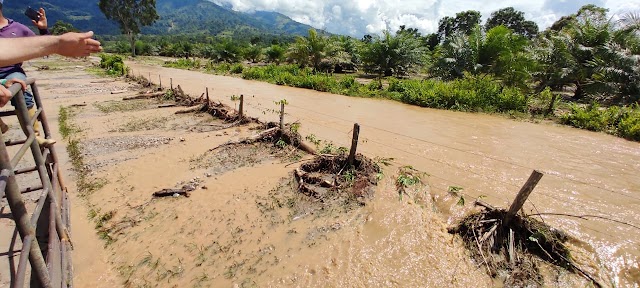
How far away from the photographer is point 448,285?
3664 mm

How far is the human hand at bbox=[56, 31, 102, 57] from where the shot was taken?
4.29 feet

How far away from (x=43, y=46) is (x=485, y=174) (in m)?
6.81

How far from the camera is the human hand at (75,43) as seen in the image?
1.31 meters

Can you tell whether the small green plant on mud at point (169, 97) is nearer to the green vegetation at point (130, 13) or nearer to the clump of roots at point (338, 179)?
the clump of roots at point (338, 179)

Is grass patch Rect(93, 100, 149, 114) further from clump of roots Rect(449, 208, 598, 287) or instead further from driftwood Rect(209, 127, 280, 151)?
clump of roots Rect(449, 208, 598, 287)

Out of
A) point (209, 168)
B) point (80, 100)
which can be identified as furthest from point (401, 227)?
point (80, 100)

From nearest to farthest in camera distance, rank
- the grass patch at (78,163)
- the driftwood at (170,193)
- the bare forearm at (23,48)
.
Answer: the bare forearm at (23,48) → the driftwood at (170,193) → the grass patch at (78,163)

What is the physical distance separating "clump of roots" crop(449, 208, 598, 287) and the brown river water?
0.94ft

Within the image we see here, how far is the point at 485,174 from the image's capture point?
6.30 m

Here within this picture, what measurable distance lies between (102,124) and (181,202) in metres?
6.64

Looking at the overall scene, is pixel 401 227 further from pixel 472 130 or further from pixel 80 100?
pixel 80 100

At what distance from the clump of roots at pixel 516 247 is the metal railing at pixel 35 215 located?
425cm

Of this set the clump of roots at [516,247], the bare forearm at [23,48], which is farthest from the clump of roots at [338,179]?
the bare forearm at [23,48]

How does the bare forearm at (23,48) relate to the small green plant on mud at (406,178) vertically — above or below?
above
